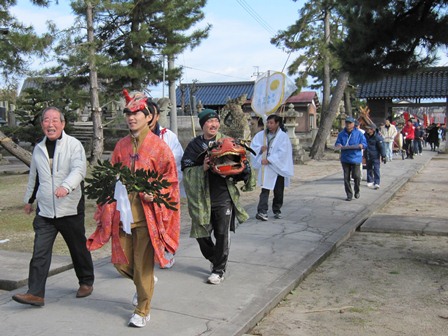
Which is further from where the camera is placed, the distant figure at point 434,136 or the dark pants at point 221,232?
the distant figure at point 434,136

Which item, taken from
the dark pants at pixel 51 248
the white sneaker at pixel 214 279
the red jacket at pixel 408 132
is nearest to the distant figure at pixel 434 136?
the red jacket at pixel 408 132

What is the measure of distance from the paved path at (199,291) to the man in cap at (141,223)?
336 millimetres

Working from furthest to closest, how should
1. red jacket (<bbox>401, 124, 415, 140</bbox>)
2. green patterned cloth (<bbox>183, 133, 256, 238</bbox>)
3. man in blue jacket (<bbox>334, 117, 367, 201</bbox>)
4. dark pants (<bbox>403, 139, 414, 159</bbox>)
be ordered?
1. dark pants (<bbox>403, 139, 414, 159</bbox>)
2. red jacket (<bbox>401, 124, 415, 140</bbox>)
3. man in blue jacket (<bbox>334, 117, 367, 201</bbox>)
4. green patterned cloth (<bbox>183, 133, 256, 238</bbox>)

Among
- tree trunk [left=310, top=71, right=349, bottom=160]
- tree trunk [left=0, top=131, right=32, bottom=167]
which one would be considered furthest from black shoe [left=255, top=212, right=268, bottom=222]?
tree trunk [left=310, top=71, right=349, bottom=160]

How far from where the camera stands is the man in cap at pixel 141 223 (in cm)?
361

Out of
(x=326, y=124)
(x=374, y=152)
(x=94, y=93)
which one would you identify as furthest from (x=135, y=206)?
(x=326, y=124)

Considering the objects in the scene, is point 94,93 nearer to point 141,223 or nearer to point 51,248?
point 51,248

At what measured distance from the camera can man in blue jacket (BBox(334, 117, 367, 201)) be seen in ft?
31.9

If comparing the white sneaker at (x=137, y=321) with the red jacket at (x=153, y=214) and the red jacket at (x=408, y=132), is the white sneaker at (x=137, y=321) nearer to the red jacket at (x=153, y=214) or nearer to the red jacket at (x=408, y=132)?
the red jacket at (x=153, y=214)

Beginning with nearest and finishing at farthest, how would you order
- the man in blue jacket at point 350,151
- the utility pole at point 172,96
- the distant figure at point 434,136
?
the man in blue jacket at point 350,151, the utility pole at point 172,96, the distant figure at point 434,136

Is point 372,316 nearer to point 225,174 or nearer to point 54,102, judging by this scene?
point 225,174

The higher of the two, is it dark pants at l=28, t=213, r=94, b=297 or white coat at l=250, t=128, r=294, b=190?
white coat at l=250, t=128, r=294, b=190

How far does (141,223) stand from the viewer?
12.0 feet

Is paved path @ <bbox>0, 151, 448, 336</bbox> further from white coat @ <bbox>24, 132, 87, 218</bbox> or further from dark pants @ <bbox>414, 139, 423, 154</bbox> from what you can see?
dark pants @ <bbox>414, 139, 423, 154</bbox>
